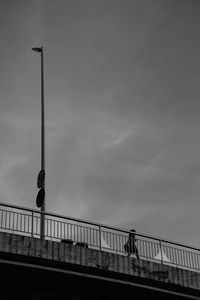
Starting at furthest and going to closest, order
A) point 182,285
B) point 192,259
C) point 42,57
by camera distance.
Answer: point 42,57, point 192,259, point 182,285

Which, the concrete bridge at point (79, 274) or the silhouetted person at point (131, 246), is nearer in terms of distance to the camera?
the concrete bridge at point (79, 274)

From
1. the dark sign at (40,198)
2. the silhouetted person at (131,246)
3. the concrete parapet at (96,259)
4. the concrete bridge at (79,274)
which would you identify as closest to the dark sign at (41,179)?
the dark sign at (40,198)

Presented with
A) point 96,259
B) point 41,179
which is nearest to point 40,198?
point 41,179

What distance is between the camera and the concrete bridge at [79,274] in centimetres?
1897

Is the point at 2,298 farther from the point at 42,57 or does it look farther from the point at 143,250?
the point at 42,57

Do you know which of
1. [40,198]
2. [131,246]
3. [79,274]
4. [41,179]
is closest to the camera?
[79,274]

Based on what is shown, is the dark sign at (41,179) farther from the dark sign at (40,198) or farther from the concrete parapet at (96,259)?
the concrete parapet at (96,259)

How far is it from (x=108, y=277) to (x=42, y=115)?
14.1 m

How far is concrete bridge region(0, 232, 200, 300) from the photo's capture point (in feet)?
62.2

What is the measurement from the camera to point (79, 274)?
65.4 ft

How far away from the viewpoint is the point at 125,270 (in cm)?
2067

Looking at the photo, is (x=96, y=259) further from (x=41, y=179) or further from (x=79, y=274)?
(x=41, y=179)

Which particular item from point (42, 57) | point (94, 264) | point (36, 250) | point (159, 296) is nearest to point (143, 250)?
point (159, 296)

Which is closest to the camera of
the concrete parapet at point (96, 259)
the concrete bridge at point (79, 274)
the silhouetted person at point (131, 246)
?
the concrete parapet at point (96, 259)
